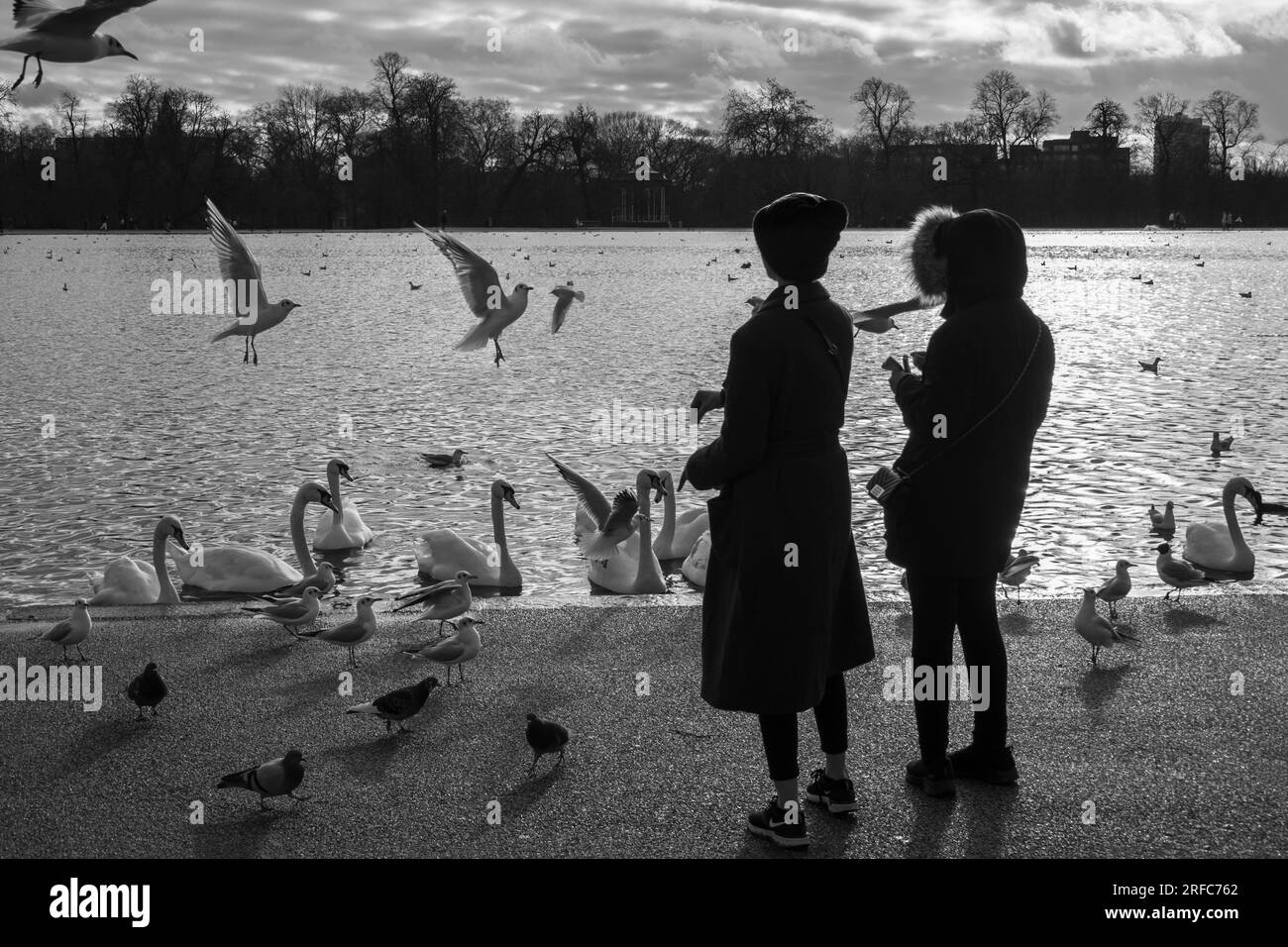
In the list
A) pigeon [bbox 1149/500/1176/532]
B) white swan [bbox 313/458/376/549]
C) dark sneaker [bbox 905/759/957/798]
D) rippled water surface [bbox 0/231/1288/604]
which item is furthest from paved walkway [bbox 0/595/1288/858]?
pigeon [bbox 1149/500/1176/532]

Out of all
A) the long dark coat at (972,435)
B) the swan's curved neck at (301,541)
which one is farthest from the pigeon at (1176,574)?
the swan's curved neck at (301,541)

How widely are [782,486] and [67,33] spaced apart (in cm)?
275

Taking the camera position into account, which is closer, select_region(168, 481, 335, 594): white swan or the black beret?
the black beret

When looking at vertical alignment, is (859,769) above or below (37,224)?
below

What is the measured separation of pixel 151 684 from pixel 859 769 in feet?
8.80

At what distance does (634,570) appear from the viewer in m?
→ 8.38

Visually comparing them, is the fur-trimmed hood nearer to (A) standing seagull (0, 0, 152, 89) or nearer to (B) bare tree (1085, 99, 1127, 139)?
(A) standing seagull (0, 0, 152, 89)

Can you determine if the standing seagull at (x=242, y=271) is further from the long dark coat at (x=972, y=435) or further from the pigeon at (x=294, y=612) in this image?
the long dark coat at (x=972, y=435)

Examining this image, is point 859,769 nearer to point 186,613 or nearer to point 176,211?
point 186,613

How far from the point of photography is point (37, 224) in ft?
276

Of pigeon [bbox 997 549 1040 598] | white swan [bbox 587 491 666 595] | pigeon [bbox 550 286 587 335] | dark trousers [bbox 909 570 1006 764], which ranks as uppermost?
pigeon [bbox 550 286 587 335]

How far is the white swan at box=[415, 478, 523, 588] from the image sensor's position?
8430 mm

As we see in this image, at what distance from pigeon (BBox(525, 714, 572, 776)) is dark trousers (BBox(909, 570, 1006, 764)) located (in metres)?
1.23
